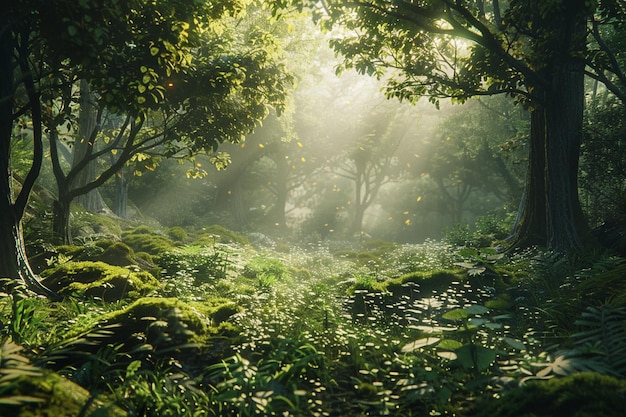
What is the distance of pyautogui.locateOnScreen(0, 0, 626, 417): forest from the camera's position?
326cm

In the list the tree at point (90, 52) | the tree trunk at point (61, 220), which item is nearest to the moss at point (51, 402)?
the tree at point (90, 52)

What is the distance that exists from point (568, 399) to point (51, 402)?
3090 millimetres

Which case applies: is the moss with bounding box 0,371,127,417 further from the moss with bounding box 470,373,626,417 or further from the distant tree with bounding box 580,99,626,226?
the distant tree with bounding box 580,99,626,226

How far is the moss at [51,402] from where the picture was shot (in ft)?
7.68

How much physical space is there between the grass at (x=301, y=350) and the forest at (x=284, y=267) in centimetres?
3

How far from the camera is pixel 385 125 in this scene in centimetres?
3106

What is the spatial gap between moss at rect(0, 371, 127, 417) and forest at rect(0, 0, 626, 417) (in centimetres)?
1

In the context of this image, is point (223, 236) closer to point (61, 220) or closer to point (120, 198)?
point (61, 220)

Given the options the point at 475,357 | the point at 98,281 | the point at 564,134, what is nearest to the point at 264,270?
the point at 98,281

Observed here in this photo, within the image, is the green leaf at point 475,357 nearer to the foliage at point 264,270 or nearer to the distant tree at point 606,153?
the foliage at point 264,270

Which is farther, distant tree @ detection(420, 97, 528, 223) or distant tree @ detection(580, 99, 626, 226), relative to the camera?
distant tree @ detection(420, 97, 528, 223)

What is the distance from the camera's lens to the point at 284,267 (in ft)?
33.0

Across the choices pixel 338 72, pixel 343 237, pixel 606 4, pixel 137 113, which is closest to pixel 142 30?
pixel 137 113

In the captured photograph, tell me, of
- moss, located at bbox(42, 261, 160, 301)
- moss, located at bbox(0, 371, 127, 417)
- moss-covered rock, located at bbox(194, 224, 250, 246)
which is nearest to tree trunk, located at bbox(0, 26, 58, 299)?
moss, located at bbox(42, 261, 160, 301)
